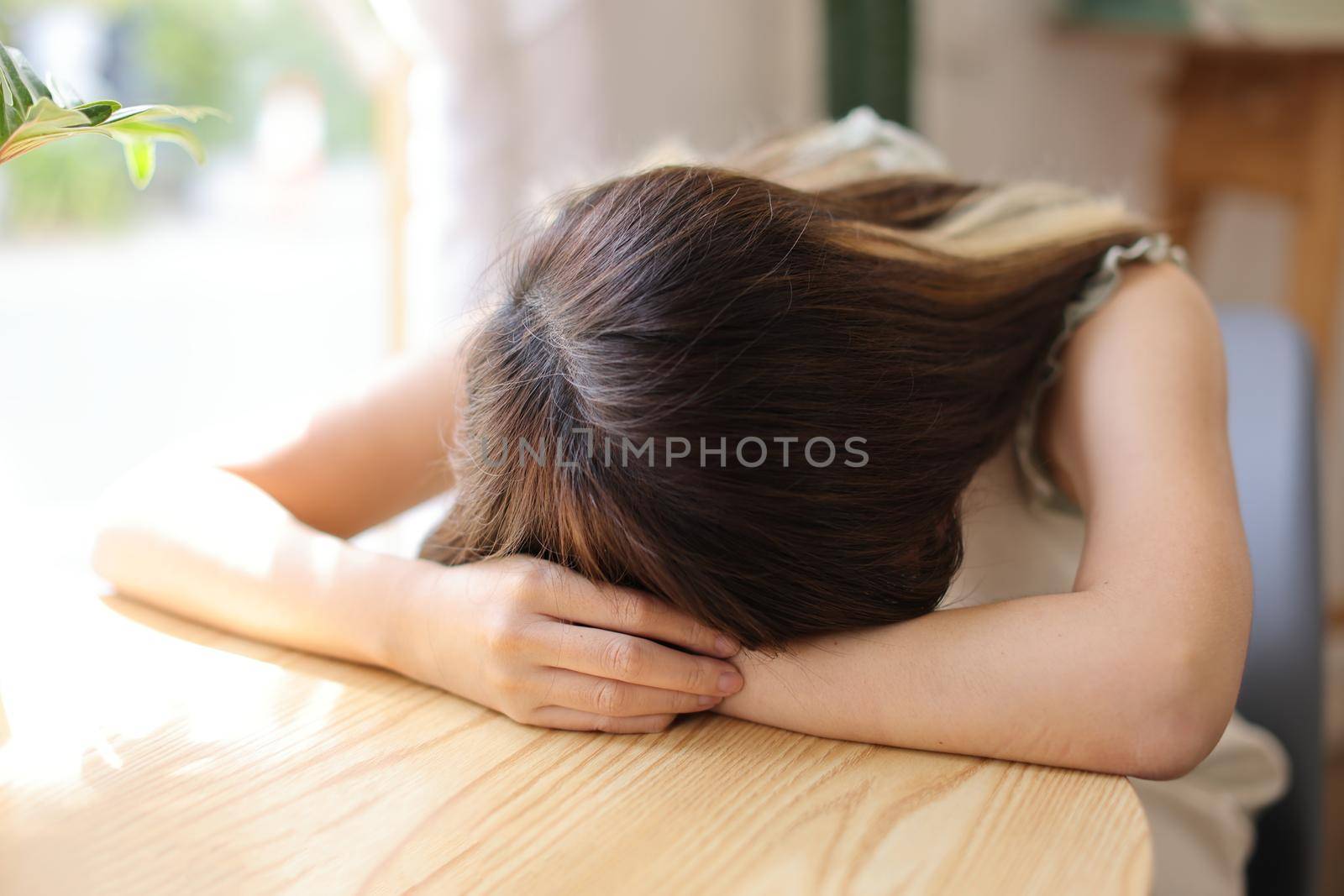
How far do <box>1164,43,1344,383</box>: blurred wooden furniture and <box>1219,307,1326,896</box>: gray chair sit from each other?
35.6 inches

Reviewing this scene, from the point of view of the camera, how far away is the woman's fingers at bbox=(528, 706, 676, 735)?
533 mm

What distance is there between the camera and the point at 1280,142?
1788 mm

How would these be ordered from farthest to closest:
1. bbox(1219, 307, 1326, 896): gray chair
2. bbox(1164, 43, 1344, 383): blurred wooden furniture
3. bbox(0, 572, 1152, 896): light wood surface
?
bbox(1164, 43, 1344, 383): blurred wooden furniture
bbox(1219, 307, 1326, 896): gray chair
bbox(0, 572, 1152, 896): light wood surface

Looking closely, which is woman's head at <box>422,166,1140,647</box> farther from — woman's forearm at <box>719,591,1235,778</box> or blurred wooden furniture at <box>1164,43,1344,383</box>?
blurred wooden furniture at <box>1164,43,1344,383</box>

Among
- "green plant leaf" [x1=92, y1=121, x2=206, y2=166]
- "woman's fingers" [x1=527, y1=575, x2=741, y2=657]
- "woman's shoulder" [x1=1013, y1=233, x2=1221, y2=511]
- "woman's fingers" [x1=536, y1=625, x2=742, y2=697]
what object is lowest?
"woman's fingers" [x1=536, y1=625, x2=742, y2=697]

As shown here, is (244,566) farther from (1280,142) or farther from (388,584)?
(1280,142)

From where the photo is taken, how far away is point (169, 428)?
1.87 metres

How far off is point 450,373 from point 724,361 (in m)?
0.33

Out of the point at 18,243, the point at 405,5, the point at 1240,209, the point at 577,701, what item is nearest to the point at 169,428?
the point at 18,243

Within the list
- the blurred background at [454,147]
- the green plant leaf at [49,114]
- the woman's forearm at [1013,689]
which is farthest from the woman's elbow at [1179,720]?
the blurred background at [454,147]

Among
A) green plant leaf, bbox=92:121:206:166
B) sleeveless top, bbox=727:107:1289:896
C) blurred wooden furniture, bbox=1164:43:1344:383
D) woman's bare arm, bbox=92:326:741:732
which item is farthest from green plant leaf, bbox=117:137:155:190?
blurred wooden furniture, bbox=1164:43:1344:383

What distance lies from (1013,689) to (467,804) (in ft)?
0.89

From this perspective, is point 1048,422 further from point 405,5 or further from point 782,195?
point 405,5

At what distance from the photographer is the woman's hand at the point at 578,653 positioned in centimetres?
52
